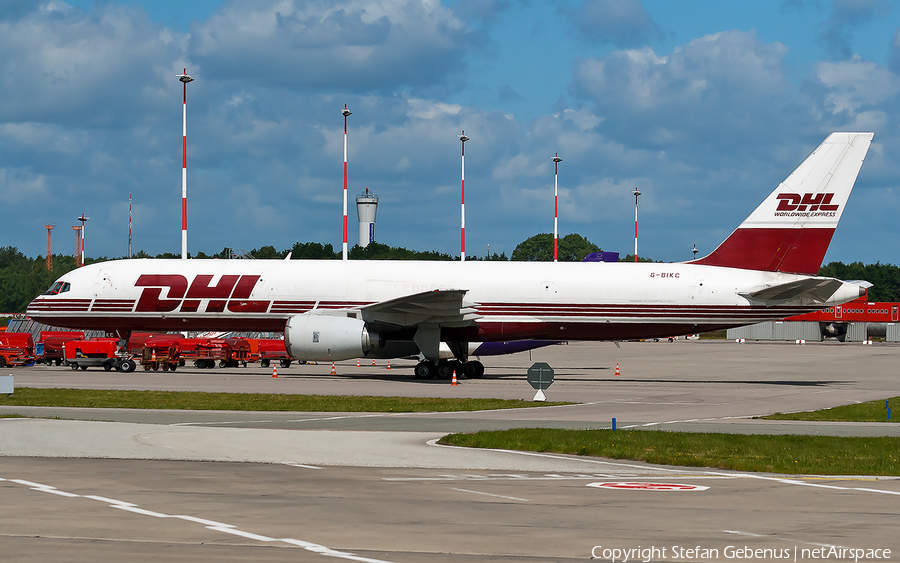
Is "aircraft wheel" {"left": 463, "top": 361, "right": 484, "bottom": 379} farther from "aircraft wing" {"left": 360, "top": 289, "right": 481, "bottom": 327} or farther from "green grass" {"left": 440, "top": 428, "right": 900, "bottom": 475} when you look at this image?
"green grass" {"left": 440, "top": 428, "right": 900, "bottom": 475}

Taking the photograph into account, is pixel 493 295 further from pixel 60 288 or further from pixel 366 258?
pixel 366 258

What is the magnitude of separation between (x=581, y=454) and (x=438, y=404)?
10194 millimetres

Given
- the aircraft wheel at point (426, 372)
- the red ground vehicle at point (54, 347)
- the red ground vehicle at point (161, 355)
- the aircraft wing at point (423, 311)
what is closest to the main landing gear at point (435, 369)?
the aircraft wheel at point (426, 372)

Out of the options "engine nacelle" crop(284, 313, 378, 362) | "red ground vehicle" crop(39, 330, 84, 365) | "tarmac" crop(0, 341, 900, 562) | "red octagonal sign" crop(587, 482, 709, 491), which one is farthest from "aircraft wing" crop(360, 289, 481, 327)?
"red octagonal sign" crop(587, 482, 709, 491)

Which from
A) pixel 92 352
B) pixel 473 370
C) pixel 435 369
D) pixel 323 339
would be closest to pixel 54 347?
pixel 92 352

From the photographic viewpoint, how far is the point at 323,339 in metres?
34.5

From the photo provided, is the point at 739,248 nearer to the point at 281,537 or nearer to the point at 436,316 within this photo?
the point at 436,316

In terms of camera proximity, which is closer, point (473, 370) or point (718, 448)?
point (718, 448)

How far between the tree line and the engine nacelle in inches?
2048

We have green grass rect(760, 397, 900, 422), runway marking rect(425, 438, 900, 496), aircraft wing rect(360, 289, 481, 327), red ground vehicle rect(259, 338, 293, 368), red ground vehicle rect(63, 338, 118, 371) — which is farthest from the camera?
red ground vehicle rect(259, 338, 293, 368)

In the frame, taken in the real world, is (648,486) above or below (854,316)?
below

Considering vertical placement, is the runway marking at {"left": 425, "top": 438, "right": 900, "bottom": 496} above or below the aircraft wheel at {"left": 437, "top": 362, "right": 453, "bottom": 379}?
below

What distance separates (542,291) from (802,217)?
37.6 ft

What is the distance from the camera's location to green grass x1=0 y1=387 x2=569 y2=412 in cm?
2391
